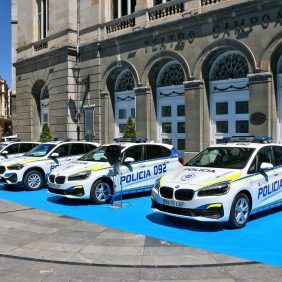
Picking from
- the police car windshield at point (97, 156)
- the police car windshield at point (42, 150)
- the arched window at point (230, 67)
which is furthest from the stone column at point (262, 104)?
the police car windshield at point (42, 150)

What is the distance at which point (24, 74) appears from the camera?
2803 cm

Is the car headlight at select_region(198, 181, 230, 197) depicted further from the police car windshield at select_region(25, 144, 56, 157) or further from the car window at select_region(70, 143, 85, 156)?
the police car windshield at select_region(25, 144, 56, 157)

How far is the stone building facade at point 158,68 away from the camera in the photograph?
16.2 meters

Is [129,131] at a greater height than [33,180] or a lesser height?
greater

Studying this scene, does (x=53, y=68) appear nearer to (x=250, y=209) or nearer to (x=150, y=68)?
(x=150, y=68)

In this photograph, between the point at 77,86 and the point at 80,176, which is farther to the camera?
the point at 77,86

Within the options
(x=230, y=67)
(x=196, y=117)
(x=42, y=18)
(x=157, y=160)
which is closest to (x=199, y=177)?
(x=157, y=160)

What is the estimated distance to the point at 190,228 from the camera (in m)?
8.41

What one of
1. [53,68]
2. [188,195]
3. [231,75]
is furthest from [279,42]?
[53,68]

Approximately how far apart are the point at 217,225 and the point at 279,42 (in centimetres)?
937

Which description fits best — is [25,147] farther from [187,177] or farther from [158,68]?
[187,177]

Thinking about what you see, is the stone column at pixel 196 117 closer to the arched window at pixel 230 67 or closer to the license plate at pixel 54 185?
the arched window at pixel 230 67

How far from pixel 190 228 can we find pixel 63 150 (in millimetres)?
7322

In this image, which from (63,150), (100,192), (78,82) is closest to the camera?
(100,192)
